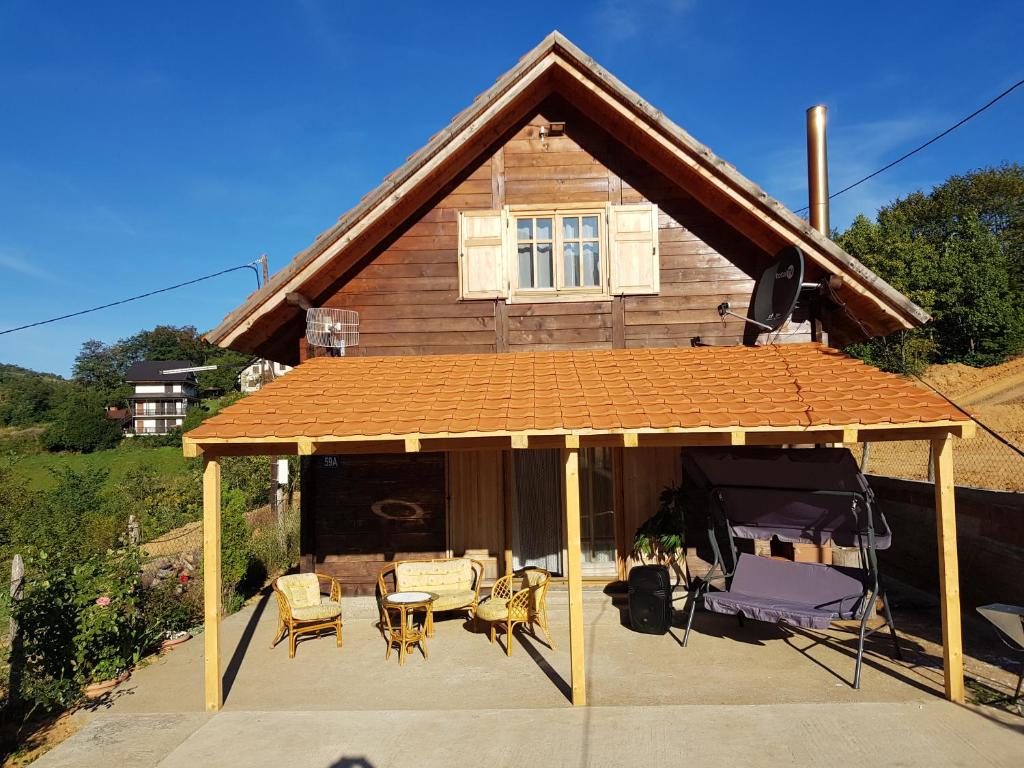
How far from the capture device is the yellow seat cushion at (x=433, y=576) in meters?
7.69

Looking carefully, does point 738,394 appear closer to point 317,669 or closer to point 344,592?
point 317,669

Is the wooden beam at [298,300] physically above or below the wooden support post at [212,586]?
above

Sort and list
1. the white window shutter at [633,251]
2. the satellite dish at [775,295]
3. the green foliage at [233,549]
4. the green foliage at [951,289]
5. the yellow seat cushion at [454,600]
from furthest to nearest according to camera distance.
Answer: the green foliage at [951,289], the green foliage at [233,549], the white window shutter at [633,251], the satellite dish at [775,295], the yellow seat cushion at [454,600]

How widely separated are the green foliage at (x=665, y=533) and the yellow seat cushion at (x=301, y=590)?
3.67 metres

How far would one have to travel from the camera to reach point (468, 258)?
8.48m

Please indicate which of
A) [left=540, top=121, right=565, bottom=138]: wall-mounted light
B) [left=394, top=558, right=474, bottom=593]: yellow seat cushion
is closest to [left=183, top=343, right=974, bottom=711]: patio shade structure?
[left=394, top=558, right=474, bottom=593]: yellow seat cushion

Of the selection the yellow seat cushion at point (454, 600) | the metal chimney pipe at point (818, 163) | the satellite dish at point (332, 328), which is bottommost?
the yellow seat cushion at point (454, 600)

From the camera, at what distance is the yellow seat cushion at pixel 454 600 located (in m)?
7.03

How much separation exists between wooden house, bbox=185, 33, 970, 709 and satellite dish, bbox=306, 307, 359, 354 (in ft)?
0.46

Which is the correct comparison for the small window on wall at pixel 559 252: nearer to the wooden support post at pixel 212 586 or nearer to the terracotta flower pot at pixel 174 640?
the wooden support post at pixel 212 586

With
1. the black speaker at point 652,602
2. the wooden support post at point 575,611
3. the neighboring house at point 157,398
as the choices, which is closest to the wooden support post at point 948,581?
the black speaker at point 652,602

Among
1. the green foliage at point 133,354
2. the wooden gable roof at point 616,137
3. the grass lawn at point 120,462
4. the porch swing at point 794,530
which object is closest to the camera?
the porch swing at point 794,530

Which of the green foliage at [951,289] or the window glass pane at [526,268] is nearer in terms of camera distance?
the window glass pane at [526,268]

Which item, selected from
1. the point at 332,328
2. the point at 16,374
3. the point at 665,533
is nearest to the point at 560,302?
the point at 332,328
